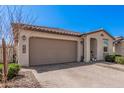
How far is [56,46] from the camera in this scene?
14758 millimetres

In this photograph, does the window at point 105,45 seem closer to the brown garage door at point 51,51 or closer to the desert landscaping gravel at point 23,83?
the brown garage door at point 51,51

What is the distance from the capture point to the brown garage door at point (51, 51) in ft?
44.0

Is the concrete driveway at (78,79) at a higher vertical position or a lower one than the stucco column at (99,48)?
lower

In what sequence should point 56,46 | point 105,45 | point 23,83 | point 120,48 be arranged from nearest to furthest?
point 23,83
point 56,46
point 105,45
point 120,48

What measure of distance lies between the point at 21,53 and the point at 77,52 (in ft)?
22.6

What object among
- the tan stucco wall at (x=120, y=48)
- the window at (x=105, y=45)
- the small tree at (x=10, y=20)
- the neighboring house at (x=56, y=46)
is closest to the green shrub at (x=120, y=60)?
the neighboring house at (x=56, y=46)

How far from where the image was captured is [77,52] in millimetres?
16281

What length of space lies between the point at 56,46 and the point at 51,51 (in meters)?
0.84

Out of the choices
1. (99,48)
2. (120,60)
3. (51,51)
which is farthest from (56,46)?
(120,60)

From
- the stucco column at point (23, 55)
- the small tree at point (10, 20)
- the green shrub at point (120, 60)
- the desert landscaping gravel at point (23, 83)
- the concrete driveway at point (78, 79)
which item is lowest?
the concrete driveway at point (78, 79)

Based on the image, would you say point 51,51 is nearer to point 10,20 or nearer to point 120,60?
point 10,20

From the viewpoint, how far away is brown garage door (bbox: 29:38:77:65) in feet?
44.0

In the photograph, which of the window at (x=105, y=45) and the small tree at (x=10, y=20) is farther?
the window at (x=105, y=45)

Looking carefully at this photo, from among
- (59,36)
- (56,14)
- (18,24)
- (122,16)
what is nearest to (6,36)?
(18,24)
